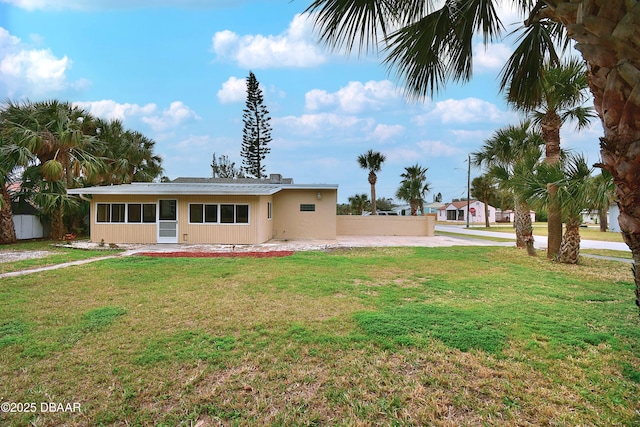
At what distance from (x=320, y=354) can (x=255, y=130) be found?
1275 inches

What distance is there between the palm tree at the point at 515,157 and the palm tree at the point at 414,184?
773 inches

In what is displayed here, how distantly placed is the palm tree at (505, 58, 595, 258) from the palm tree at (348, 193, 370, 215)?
88.5 ft

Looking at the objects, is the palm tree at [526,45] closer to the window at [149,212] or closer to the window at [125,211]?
the window at [149,212]

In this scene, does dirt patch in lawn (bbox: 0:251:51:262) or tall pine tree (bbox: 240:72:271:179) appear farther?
tall pine tree (bbox: 240:72:271:179)

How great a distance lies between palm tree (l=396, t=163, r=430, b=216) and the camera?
33281mm

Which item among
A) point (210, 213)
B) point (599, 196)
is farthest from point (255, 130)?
point (599, 196)

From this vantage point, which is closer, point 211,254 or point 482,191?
point 211,254

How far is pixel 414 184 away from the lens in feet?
109

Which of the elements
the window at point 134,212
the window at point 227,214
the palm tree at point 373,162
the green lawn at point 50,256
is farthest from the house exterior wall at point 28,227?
the palm tree at point 373,162

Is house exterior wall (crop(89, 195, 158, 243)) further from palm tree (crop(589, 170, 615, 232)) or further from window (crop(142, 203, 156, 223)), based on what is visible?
palm tree (crop(589, 170, 615, 232))

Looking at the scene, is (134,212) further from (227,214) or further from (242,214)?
A: (242,214)

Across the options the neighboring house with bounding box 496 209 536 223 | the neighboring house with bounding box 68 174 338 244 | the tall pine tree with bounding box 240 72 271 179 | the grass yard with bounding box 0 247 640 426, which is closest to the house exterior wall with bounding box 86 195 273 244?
the neighboring house with bounding box 68 174 338 244

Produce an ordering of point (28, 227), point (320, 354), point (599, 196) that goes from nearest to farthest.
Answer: point (320, 354), point (599, 196), point (28, 227)

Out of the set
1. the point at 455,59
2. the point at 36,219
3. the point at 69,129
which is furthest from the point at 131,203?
the point at 455,59
